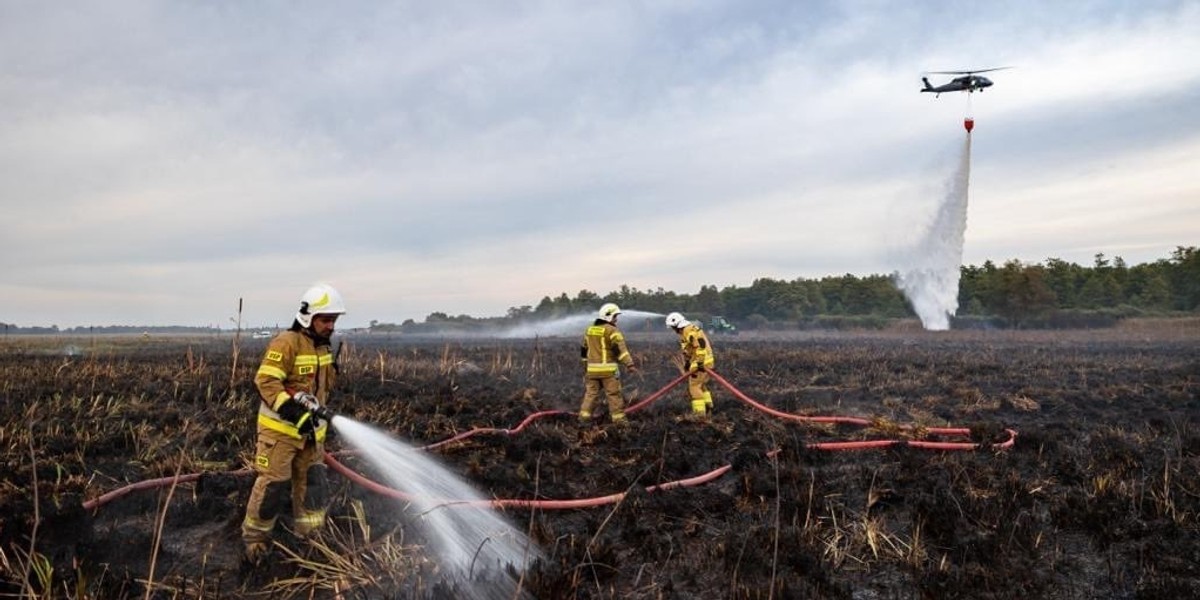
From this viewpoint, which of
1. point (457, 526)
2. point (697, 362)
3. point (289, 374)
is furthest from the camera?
point (697, 362)

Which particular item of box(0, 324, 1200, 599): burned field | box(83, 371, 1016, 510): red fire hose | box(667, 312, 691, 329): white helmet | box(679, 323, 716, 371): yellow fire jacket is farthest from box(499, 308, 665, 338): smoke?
box(83, 371, 1016, 510): red fire hose

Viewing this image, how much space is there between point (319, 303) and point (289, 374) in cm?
58

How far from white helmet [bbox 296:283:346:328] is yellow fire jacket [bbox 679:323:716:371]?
267 inches

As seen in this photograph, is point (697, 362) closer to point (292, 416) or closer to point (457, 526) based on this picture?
point (457, 526)

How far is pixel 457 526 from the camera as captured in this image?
6.28 metres

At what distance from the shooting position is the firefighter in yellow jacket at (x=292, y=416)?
5.36 meters

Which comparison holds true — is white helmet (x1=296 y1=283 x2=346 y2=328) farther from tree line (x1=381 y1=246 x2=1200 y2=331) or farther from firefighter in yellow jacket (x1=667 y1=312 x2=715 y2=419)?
tree line (x1=381 y1=246 x2=1200 y2=331)

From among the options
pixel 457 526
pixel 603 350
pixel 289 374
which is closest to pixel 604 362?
pixel 603 350

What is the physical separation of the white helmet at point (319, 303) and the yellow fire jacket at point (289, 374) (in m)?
0.15

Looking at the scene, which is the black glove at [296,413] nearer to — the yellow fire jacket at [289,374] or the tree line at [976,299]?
the yellow fire jacket at [289,374]

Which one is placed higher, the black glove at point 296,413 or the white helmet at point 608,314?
the white helmet at point 608,314

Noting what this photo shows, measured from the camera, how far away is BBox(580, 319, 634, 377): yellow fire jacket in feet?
36.4

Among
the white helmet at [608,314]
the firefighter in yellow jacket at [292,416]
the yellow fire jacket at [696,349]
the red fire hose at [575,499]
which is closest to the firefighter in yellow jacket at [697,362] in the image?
the yellow fire jacket at [696,349]

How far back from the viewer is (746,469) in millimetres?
8258
